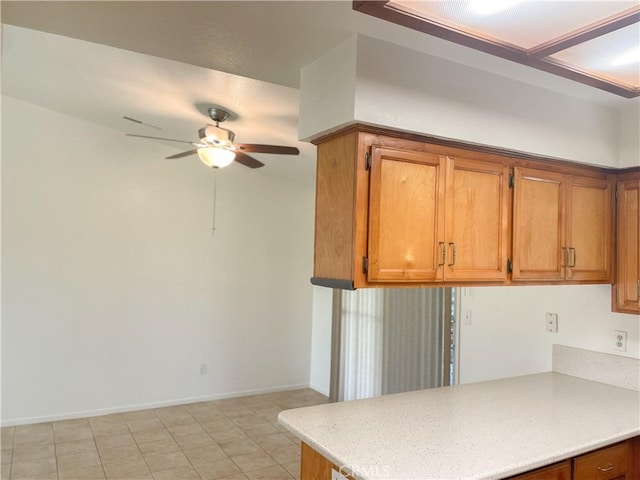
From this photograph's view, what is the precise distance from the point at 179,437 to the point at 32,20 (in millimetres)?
3553

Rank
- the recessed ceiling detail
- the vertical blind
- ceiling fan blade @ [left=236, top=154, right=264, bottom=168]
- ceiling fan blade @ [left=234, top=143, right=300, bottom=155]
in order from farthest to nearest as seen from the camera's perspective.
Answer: the vertical blind → ceiling fan blade @ [left=236, top=154, right=264, bottom=168] → ceiling fan blade @ [left=234, top=143, right=300, bottom=155] → the recessed ceiling detail

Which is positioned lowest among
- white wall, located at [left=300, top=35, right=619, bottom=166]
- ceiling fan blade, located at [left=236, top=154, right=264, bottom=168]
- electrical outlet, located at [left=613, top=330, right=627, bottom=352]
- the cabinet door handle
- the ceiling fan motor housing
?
electrical outlet, located at [left=613, top=330, right=627, bottom=352]

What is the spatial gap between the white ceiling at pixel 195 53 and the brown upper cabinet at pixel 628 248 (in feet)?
1.61

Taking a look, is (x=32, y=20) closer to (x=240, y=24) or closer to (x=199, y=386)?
(x=240, y=24)

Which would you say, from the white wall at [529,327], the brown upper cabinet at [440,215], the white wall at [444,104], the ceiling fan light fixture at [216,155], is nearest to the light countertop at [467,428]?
the white wall at [529,327]

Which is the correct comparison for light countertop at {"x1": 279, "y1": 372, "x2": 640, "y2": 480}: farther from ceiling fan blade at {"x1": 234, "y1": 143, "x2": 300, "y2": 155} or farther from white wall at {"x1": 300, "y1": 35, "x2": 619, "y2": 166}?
ceiling fan blade at {"x1": 234, "y1": 143, "x2": 300, "y2": 155}

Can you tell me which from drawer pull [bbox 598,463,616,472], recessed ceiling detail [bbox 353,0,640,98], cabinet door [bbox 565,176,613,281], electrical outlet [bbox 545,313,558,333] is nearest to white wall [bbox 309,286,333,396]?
electrical outlet [bbox 545,313,558,333]

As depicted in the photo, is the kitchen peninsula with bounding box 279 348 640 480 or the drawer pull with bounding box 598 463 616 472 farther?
the drawer pull with bounding box 598 463 616 472

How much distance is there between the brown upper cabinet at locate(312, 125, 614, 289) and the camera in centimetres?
174

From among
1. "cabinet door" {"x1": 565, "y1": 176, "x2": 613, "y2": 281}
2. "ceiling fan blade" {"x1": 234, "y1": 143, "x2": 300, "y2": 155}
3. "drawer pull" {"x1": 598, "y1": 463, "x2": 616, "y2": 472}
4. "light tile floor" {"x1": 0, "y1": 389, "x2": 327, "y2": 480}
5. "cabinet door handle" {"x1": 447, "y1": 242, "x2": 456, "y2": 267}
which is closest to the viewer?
"drawer pull" {"x1": 598, "y1": 463, "x2": 616, "y2": 472}

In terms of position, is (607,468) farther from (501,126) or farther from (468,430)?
(501,126)

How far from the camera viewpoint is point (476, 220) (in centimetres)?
202

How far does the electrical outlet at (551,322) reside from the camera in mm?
2756

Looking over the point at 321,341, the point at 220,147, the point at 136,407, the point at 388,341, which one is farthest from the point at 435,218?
the point at 136,407
